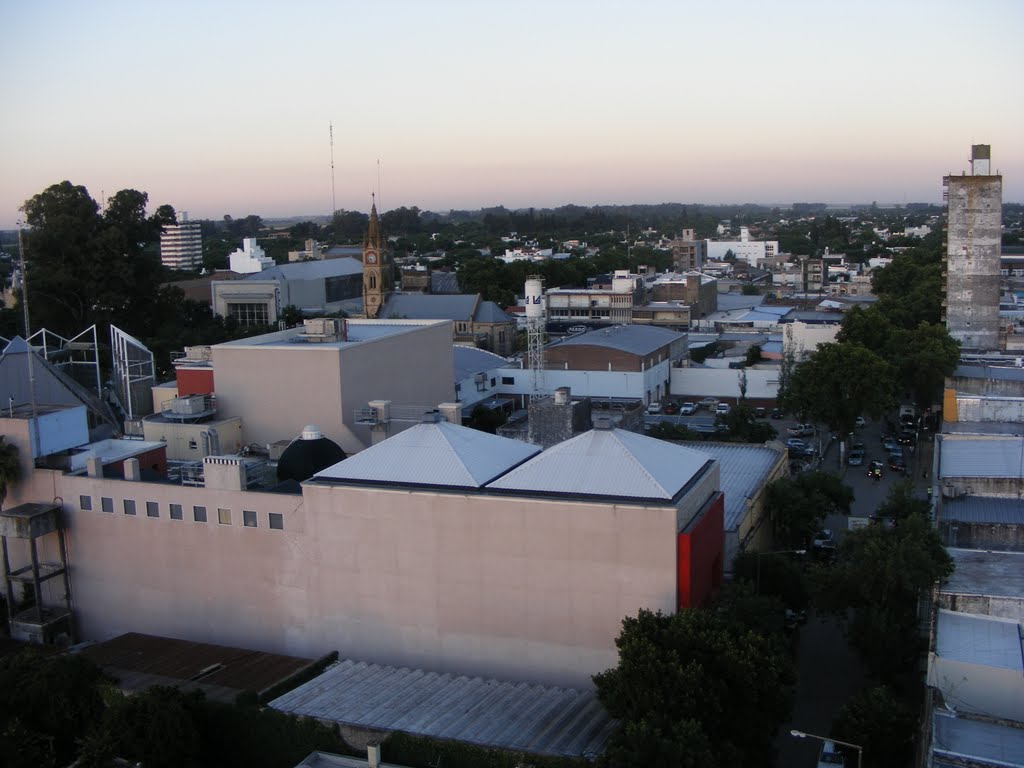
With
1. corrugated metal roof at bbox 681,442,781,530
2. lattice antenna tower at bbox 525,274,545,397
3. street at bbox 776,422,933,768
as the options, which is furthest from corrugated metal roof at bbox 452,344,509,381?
street at bbox 776,422,933,768

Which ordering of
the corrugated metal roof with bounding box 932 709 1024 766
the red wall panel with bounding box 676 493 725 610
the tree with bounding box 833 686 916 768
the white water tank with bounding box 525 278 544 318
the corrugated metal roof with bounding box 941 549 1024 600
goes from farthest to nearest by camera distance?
the white water tank with bounding box 525 278 544 318 < the corrugated metal roof with bounding box 941 549 1024 600 < the red wall panel with bounding box 676 493 725 610 < the tree with bounding box 833 686 916 768 < the corrugated metal roof with bounding box 932 709 1024 766

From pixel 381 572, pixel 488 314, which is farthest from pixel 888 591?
pixel 488 314

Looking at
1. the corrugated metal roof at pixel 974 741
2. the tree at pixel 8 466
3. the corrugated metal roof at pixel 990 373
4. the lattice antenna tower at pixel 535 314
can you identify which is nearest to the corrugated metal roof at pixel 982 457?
the corrugated metal roof at pixel 990 373

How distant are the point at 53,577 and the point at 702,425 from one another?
99.6 ft

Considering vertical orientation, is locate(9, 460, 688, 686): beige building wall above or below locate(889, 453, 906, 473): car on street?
above

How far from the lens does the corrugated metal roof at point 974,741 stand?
52.7 ft

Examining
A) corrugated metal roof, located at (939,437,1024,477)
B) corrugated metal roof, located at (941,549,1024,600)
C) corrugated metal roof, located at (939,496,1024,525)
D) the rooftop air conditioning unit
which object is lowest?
corrugated metal roof, located at (941,549,1024,600)

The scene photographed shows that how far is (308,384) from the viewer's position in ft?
104

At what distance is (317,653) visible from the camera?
23.2m

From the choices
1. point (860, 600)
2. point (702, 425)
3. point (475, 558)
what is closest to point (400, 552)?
point (475, 558)

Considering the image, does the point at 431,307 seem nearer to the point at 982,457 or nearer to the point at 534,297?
the point at 534,297

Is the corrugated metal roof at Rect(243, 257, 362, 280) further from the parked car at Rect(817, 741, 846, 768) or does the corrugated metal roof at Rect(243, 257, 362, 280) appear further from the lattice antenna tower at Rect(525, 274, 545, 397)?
the parked car at Rect(817, 741, 846, 768)

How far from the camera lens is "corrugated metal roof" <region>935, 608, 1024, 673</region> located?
18969 millimetres

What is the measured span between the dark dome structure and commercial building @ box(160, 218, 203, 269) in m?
148
